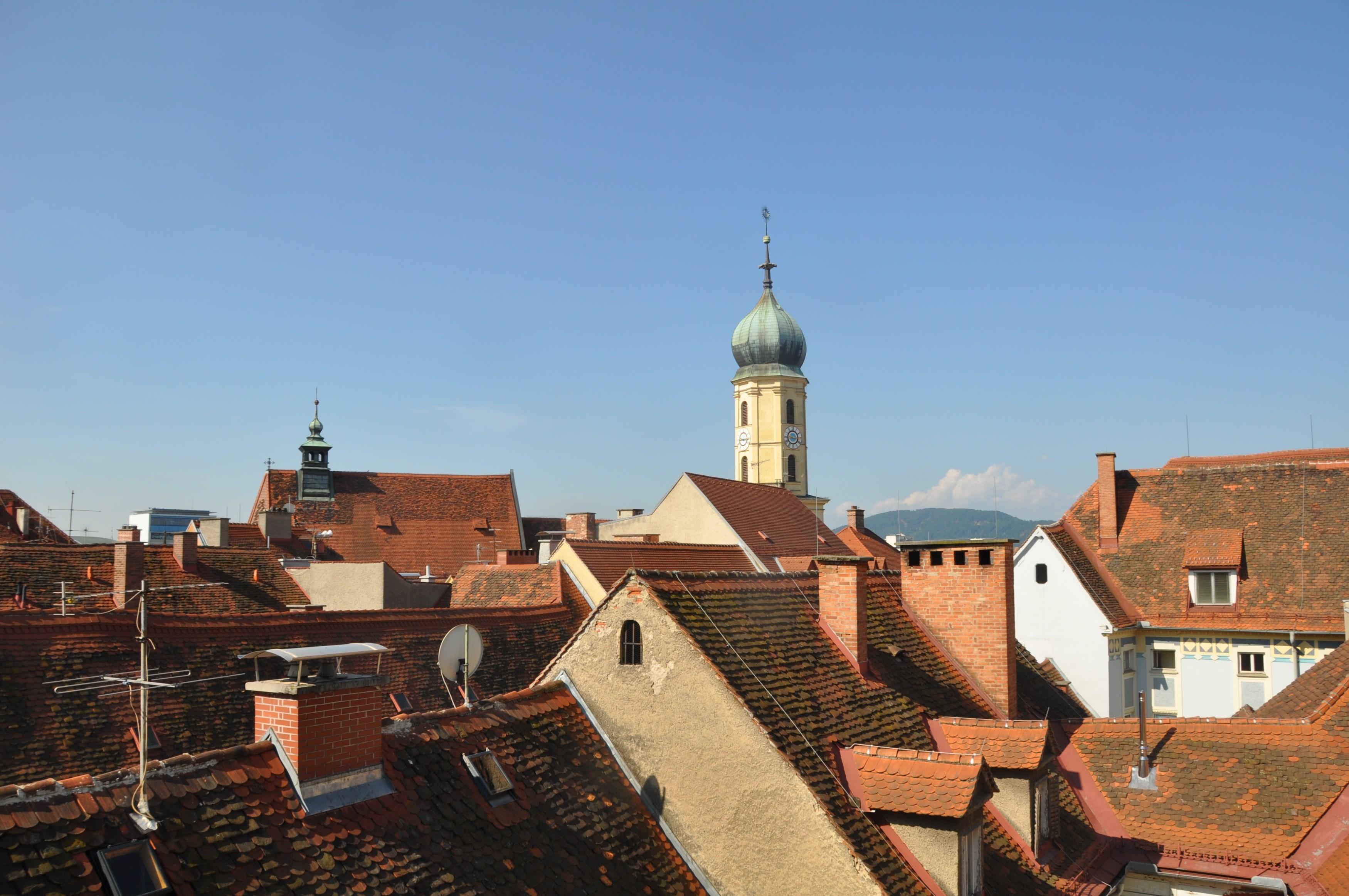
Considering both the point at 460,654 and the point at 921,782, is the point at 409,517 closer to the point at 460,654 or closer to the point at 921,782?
the point at 460,654

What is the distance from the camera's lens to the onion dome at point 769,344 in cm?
9125

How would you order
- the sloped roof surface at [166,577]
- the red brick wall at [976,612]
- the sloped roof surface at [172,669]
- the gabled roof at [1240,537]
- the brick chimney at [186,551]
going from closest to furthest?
the red brick wall at [976,612] < the sloped roof surface at [172,669] < the sloped roof surface at [166,577] < the gabled roof at [1240,537] < the brick chimney at [186,551]

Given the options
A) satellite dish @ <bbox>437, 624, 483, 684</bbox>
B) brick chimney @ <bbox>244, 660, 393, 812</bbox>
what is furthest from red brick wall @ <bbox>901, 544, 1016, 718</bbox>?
brick chimney @ <bbox>244, 660, 393, 812</bbox>

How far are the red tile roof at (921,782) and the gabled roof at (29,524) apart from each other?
4355 cm

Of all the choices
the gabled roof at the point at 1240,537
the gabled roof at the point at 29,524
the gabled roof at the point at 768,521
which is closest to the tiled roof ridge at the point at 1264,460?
the gabled roof at the point at 1240,537

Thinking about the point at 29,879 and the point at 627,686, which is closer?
the point at 29,879

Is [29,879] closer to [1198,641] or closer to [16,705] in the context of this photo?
[16,705]

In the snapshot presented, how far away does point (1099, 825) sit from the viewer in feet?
49.1

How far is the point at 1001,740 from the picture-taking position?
13320 mm

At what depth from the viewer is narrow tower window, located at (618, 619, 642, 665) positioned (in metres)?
12.5

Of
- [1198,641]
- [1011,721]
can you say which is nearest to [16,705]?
[1011,721]

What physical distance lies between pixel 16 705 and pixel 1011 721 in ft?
53.9

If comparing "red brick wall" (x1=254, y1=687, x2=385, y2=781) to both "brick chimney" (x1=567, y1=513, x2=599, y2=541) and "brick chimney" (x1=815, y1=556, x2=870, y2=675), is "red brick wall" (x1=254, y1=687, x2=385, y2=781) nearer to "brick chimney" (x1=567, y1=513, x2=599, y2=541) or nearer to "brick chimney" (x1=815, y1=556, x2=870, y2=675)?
"brick chimney" (x1=815, y1=556, x2=870, y2=675)

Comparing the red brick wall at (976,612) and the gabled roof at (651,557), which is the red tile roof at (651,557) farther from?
the red brick wall at (976,612)
